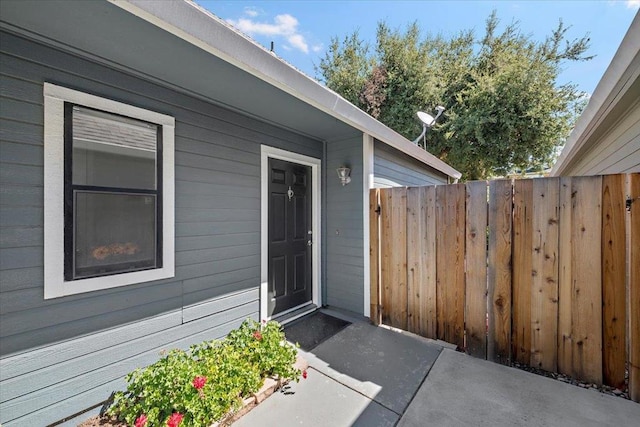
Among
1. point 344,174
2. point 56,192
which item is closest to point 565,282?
point 344,174

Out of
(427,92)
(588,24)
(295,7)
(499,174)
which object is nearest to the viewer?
(295,7)

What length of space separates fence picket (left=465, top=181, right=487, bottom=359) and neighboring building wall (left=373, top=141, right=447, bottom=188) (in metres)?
1.33

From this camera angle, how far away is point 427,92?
995 cm

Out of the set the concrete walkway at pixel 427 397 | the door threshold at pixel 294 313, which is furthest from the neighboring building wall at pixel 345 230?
the concrete walkway at pixel 427 397

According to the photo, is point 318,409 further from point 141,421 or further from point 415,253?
point 415,253

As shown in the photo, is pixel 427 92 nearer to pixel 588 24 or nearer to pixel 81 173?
pixel 588 24

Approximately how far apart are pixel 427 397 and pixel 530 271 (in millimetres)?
1444

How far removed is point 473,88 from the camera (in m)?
9.36

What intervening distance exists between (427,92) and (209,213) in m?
10.1

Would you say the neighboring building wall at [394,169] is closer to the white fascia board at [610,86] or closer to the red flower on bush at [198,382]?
the white fascia board at [610,86]

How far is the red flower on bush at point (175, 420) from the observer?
1539 millimetres

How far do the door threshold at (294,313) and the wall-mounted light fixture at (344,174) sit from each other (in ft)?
6.09

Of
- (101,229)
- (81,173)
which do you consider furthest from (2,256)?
(81,173)

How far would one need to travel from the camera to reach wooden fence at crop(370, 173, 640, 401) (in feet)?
6.68
